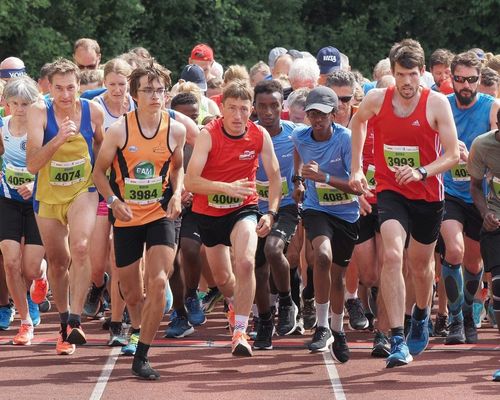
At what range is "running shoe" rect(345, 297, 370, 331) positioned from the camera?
12609mm

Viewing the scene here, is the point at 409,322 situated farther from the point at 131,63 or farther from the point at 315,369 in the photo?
A: the point at 131,63

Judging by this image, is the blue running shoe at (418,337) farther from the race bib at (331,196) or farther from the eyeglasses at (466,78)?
the eyeglasses at (466,78)

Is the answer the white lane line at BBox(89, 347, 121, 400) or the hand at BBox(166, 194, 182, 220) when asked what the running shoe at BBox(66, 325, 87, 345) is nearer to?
the white lane line at BBox(89, 347, 121, 400)

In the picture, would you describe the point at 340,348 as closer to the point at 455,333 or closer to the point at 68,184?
the point at 455,333

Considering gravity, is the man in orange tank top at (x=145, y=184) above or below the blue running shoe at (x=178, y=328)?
above

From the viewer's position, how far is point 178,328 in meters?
12.3

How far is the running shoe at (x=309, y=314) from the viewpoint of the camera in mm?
12492

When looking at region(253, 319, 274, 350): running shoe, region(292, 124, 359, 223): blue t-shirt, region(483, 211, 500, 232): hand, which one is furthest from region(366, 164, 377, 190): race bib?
region(483, 211, 500, 232): hand

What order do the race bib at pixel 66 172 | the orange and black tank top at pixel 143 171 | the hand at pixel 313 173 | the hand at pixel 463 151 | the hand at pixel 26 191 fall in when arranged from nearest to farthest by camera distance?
the orange and black tank top at pixel 143 171 < the hand at pixel 313 173 < the race bib at pixel 66 172 < the hand at pixel 463 151 < the hand at pixel 26 191

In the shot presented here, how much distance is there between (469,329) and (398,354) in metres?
1.89

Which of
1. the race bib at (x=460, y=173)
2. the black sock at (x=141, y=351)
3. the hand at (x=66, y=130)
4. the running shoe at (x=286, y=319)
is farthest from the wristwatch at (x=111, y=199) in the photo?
the race bib at (x=460, y=173)

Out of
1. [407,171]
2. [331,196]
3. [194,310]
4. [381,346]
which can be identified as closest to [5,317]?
[194,310]

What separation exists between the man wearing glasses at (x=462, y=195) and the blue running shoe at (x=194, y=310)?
2183mm

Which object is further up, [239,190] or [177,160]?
[177,160]
